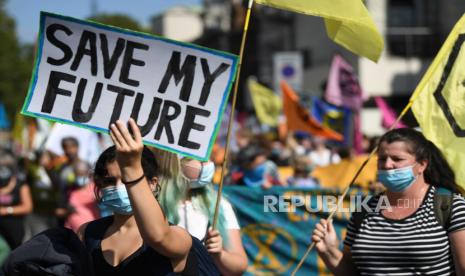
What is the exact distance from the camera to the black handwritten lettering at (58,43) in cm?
357

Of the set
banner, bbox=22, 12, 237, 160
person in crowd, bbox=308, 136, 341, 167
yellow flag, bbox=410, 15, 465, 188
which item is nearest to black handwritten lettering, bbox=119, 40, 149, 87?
banner, bbox=22, 12, 237, 160

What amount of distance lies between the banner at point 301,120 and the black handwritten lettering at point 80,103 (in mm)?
9005

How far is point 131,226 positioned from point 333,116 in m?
12.0

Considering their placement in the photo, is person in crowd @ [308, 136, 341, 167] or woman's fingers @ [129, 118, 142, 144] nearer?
woman's fingers @ [129, 118, 142, 144]

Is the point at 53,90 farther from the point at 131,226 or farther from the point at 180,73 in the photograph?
the point at 131,226

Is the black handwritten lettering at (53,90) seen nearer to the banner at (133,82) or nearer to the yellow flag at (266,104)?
the banner at (133,82)

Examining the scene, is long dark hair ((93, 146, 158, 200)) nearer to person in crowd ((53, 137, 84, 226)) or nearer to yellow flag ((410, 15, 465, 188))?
yellow flag ((410, 15, 465, 188))

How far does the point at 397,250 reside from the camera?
14.0 ft

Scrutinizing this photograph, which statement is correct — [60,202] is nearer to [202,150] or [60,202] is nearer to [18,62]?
[202,150]

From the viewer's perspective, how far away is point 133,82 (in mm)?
3568

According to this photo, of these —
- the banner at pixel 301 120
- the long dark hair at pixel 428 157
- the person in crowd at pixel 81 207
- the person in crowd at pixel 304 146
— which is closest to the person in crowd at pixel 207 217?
the long dark hair at pixel 428 157

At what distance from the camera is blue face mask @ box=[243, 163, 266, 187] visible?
27.9ft

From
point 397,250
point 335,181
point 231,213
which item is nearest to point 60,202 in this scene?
point 335,181

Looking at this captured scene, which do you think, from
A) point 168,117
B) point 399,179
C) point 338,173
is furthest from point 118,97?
point 338,173
